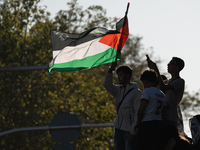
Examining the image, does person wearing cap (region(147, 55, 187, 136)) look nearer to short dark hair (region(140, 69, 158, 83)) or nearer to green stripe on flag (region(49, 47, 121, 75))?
short dark hair (region(140, 69, 158, 83))

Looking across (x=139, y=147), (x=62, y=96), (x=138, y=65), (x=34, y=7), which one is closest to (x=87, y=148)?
(x=62, y=96)

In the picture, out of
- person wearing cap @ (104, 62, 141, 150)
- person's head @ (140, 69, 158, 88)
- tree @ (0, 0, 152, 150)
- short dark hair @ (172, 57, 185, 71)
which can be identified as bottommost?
tree @ (0, 0, 152, 150)

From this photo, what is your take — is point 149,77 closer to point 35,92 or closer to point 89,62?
point 89,62

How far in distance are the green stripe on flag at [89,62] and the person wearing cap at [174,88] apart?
68.3 inches

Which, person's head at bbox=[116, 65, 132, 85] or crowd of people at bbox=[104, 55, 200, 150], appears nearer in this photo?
crowd of people at bbox=[104, 55, 200, 150]

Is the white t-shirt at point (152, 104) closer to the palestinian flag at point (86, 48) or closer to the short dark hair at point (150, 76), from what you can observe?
the short dark hair at point (150, 76)

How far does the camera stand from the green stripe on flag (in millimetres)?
7648

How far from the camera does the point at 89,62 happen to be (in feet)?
25.5

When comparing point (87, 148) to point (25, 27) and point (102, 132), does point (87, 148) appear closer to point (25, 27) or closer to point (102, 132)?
point (102, 132)

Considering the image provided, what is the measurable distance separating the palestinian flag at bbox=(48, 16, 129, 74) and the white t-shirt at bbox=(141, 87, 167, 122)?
7.09ft

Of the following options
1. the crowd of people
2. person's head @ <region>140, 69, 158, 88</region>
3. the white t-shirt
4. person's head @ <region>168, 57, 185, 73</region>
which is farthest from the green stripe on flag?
the white t-shirt

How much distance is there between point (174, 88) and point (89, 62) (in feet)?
7.59

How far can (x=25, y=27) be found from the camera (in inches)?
744

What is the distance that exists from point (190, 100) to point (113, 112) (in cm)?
2924
